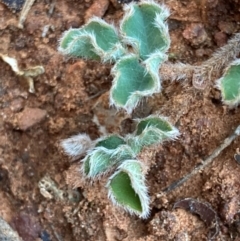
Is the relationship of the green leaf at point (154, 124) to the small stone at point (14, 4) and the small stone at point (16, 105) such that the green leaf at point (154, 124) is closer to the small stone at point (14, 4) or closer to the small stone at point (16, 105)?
the small stone at point (16, 105)

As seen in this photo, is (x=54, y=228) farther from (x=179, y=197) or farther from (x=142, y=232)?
(x=179, y=197)

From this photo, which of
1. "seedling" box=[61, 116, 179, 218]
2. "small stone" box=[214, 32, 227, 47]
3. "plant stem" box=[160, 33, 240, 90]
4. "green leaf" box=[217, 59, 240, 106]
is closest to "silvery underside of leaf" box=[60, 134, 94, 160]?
"seedling" box=[61, 116, 179, 218]

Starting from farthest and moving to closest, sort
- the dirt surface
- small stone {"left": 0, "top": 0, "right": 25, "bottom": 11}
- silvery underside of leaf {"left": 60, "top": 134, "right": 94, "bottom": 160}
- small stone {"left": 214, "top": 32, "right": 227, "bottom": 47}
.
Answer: small stone {"left": 0, "top": 0, "right": 25, "bottom": 11}
small stone {"left": 214, "top": 32, "right": 227, "bottom": 47}
silvery underside of leaf {"left": 60, "top": 134, "right": 94, "bottom": 160}
the dirt surface

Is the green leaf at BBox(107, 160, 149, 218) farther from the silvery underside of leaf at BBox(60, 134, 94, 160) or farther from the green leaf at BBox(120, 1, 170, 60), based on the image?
the green leaf at BBox(120, 1, 170, 60)

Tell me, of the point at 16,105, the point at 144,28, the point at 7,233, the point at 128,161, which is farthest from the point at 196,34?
the point at 7,233

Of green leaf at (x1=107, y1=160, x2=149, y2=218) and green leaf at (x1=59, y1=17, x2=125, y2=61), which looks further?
green leaf at (x1=59, y1=17, x2=125, y2=61)

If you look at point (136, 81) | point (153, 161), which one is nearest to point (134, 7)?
point (136, 81)
